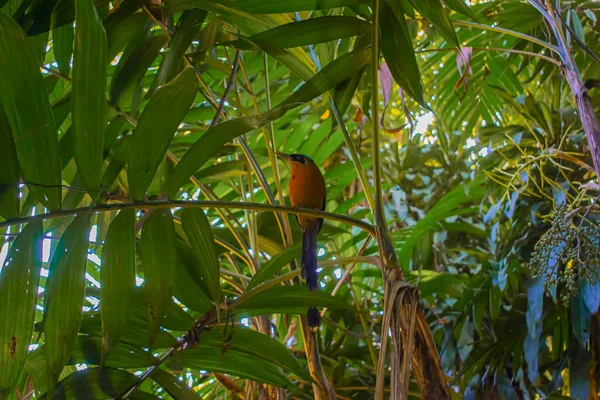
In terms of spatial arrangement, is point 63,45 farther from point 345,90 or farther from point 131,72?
point 345,90

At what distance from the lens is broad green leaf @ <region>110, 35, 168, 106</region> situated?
122 cm

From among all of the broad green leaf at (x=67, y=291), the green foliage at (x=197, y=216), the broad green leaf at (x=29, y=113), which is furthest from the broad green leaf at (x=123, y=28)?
the broad green leaf at (x=67, y=291)

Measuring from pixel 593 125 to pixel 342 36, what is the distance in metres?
0.49

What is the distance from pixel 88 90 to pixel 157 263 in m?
0.29

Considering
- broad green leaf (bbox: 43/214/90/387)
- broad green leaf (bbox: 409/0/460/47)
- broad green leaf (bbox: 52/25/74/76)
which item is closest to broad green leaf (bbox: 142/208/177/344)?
broad green leaf (bbox: 43/214/90/387)

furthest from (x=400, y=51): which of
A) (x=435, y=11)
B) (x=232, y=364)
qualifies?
(x=232, y=364)

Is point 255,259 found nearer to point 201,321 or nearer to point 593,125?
point 201,321

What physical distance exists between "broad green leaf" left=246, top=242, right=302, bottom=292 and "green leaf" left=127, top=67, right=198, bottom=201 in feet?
1.09

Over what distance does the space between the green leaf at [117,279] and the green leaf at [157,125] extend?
2.3 inches

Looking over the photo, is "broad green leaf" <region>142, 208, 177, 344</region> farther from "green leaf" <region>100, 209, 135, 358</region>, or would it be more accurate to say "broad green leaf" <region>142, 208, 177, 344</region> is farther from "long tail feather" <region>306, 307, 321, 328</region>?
"long tail feather" <region>306, 307, 321, 328</region>

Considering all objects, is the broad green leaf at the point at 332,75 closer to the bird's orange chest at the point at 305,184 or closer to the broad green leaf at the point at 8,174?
the broad green leaf at the point at 8,174

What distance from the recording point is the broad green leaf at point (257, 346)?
45.1 inches

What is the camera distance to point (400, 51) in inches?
43.1

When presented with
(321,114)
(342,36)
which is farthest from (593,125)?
(321,114)
